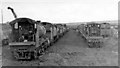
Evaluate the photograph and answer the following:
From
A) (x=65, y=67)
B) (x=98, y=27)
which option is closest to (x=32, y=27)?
(x=65, y=67)

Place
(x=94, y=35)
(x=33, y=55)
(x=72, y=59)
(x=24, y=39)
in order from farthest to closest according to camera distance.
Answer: (x=94, y=35)
(x=24, y=39)
(x=33, y=55)
(x=72, y=59)

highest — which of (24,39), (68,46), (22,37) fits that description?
(22,37)

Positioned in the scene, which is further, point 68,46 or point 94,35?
point 94,35

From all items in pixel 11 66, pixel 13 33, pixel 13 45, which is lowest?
pixel 11 66

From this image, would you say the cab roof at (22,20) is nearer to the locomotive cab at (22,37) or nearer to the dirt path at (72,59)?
the locomotive cab at (22,37)

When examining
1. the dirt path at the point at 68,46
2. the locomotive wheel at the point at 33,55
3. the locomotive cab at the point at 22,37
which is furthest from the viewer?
the dirt path at the point at 68,46

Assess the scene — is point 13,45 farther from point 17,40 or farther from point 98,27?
point 98,27

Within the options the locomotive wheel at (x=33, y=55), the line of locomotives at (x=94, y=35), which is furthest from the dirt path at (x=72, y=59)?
the line of locomotives at (x=94, y=35)

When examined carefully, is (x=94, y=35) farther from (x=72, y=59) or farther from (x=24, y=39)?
(x=24, y=39)

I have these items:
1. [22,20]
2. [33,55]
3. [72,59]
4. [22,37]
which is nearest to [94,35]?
[72,59]

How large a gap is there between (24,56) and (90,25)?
1230 centimetres

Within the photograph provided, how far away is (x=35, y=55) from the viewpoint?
44.1ft

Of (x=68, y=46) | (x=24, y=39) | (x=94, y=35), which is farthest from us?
(x=94, y=35)

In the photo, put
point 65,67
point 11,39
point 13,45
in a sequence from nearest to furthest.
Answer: point 65,67 < point 13,45 < point 11,39
